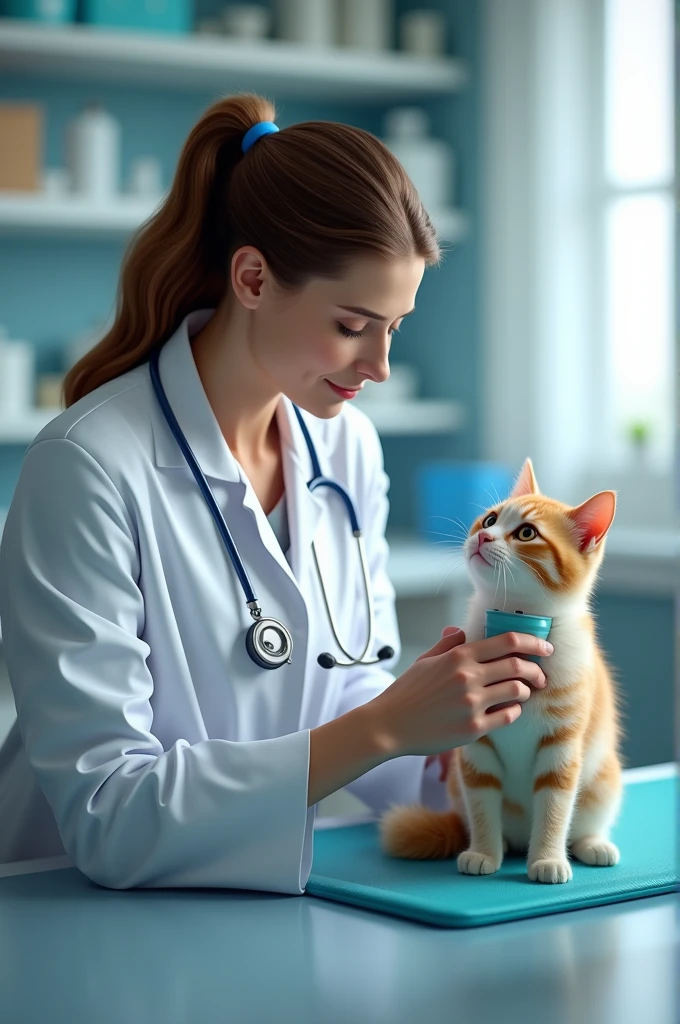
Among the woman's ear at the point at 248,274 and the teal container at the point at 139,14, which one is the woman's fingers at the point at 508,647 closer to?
the woman's ear at the point at 248,274

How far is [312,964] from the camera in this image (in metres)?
0.88

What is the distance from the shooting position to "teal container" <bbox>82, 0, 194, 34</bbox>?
3.02 metres

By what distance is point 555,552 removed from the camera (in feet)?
3.32

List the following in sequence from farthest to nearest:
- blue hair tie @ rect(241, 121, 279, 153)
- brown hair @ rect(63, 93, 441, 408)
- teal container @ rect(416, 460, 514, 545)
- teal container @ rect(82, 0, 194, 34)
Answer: teal container @ rect(416, 460, 514, 545)
teal container @ rect(82, 0, 194, 34)
blue hair tie @ rect(241, 121, 279, 153)
brown hair @ rect(63, 93, 441, 408)

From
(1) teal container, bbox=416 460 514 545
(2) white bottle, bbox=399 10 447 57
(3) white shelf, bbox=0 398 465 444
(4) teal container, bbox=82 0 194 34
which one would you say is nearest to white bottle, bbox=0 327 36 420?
(3) white shelf, bbox=0 398 465 444

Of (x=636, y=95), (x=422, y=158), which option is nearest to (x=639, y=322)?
(x=636, y=95)

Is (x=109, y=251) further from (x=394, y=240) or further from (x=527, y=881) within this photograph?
(x=527, y=881)

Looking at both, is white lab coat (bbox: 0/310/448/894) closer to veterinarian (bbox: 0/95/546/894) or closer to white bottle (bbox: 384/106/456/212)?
veterinarian (bbox: 0/95/546/894)

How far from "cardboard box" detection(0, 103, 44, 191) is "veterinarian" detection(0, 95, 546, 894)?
165 centimetres

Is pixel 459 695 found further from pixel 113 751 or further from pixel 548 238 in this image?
pixel 548 238

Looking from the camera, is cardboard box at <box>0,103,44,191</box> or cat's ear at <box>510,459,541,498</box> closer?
cat's ear at <box>510,459,541,498</box>

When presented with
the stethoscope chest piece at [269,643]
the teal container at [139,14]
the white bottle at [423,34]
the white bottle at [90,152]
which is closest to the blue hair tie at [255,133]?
the stethoscope chest piece at [269,643]

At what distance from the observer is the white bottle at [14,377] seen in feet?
9.77

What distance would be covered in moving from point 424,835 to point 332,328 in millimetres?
497
